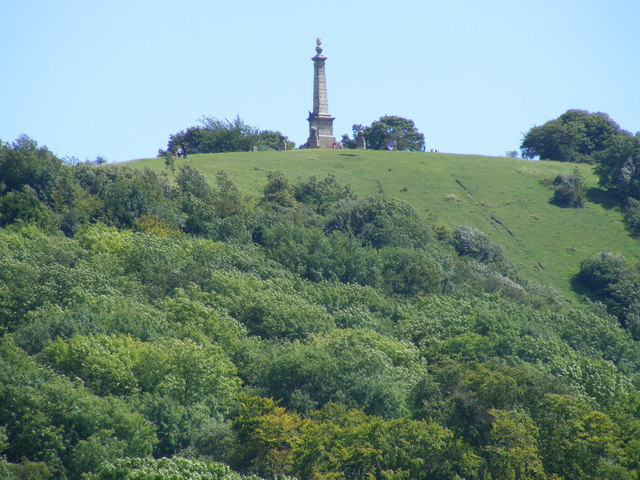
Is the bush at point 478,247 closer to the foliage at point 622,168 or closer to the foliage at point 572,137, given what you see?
the foliage at point 622,168

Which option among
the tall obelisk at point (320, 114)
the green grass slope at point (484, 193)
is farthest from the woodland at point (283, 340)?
the tall obelisk at point (320, 114)

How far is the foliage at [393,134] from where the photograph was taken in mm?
117750

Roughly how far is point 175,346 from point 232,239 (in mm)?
22365

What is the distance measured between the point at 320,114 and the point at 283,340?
5087 cm

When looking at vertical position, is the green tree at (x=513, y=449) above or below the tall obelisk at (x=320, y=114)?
below

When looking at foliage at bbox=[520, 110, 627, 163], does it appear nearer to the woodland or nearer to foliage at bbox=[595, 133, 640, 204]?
foliage at bbox=[595, 133, 640, 204]

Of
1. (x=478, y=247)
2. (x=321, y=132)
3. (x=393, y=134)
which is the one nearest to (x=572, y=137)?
(x=393, y=134)

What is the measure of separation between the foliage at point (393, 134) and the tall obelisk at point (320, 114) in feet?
29.0

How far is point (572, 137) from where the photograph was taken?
117375mm

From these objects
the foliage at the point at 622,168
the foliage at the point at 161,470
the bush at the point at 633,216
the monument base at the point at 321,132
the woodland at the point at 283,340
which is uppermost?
the monument base at the point at 321,132

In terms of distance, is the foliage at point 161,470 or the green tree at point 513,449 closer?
the foliage at point 161,470

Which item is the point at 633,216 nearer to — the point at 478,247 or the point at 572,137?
the point at 478,247

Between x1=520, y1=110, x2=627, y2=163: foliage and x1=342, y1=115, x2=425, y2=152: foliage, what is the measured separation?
38.6 feet

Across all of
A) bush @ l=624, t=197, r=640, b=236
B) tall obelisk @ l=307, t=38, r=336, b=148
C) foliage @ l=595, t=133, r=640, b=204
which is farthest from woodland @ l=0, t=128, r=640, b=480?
tall obelisk @ l=307, t=38, r=336, b=148
